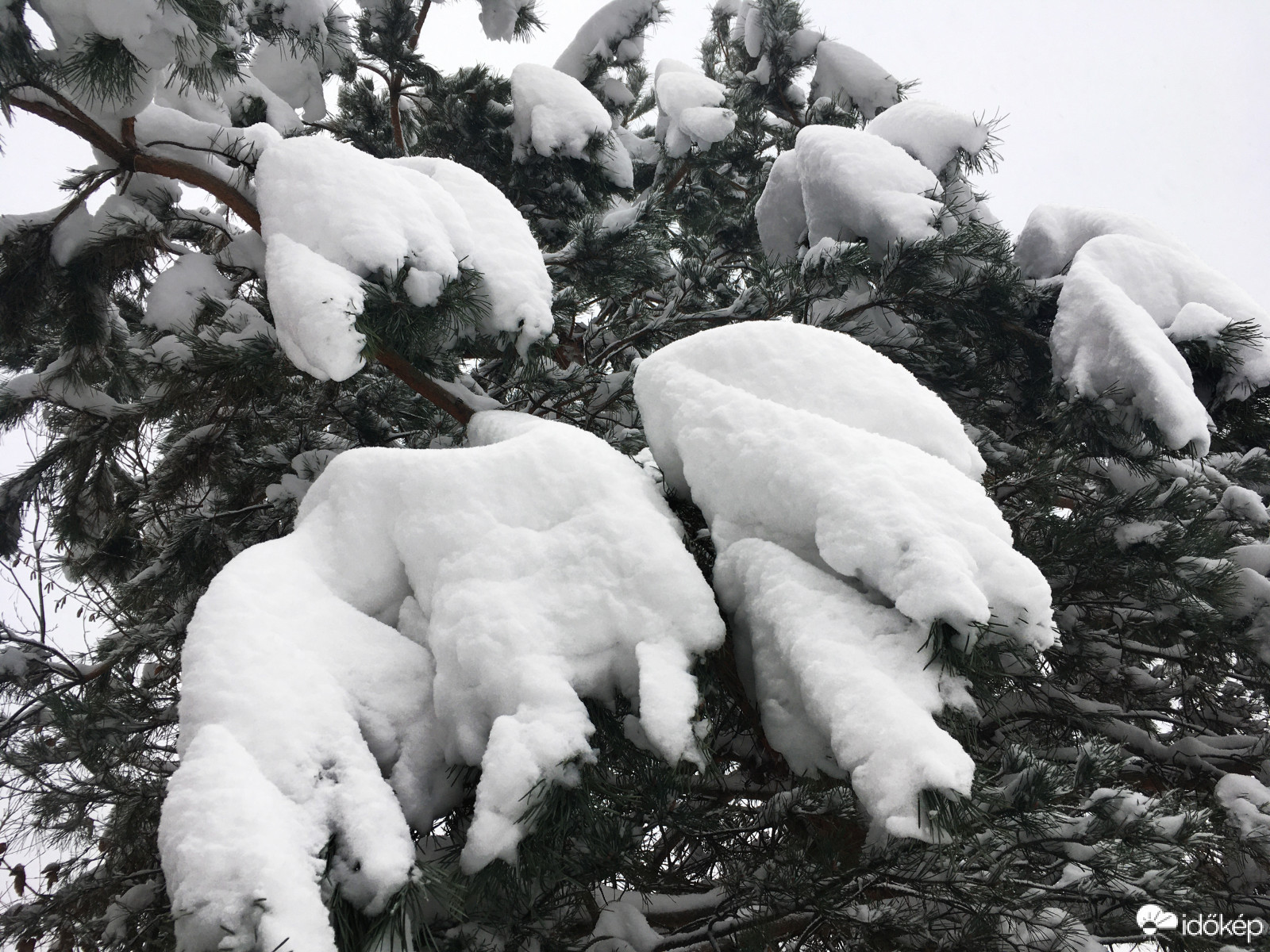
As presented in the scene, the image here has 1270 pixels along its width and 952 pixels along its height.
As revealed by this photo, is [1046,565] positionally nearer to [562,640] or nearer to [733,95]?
[562,640]

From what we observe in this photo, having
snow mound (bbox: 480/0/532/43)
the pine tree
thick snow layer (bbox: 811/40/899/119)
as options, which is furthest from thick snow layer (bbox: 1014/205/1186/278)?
snow mound (bbox: 480/0/532/43)

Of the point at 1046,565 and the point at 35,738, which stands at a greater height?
the point at 1046,565

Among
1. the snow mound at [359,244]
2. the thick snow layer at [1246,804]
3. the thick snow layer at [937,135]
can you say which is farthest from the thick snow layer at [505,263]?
the thick snow layer at [1246,804]

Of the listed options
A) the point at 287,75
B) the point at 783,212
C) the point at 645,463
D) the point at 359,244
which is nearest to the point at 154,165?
the point at 359,244

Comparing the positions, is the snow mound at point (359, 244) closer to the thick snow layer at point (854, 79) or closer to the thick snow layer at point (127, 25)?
the thick snow layer at point (127, 25)

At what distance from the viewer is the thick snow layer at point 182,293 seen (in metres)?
2.45

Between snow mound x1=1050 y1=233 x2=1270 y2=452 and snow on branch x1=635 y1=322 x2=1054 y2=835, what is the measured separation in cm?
110

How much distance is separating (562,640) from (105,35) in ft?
5.97

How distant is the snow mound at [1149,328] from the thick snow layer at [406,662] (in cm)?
183

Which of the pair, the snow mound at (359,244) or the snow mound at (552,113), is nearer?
the snow mound at (359,244)

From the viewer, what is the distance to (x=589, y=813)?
1.22 metres

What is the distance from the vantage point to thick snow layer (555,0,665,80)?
499 cm

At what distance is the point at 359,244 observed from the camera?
1689 mm

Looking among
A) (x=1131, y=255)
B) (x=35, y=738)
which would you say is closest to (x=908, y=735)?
(x=1131, y=255)
